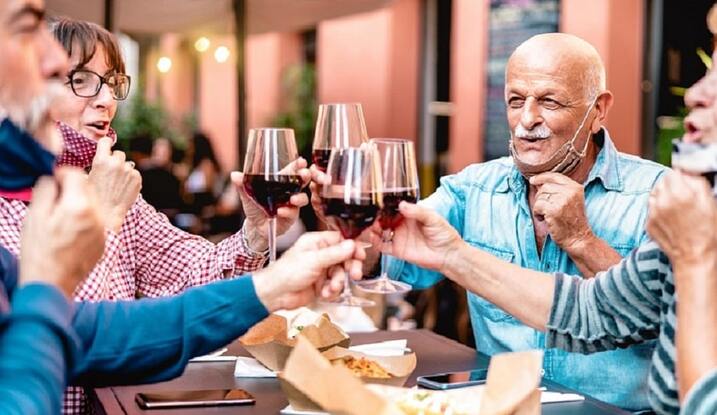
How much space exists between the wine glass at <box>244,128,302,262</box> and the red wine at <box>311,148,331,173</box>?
7 centimetres

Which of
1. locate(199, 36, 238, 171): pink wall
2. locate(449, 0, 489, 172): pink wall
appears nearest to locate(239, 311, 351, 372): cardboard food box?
locate(449, 0, 489, 172): pink wall

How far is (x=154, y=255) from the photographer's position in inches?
117

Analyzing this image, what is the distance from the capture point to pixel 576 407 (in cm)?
216

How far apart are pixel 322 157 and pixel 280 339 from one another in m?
0.43

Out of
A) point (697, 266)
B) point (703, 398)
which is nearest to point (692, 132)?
point (697, 266)

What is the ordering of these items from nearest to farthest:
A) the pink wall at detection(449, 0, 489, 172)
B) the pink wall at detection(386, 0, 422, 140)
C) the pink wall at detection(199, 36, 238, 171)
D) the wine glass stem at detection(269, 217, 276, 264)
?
the wine glass stem at detection(269, 217, 276, 264) → the pink wall at detection(449, 0, 489, 172) → the pink wall at detection(386, 0, 422, 140) → the pink wall at detection(199, 36, 238, 171)

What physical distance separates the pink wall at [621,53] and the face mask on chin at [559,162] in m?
4.46

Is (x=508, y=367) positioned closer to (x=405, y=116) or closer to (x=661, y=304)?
(x=661, y=304)

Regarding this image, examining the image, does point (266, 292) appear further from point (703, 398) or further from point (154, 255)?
point (154, 255)

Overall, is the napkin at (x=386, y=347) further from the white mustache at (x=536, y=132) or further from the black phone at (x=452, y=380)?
the white mustache at (x=536, y=132)

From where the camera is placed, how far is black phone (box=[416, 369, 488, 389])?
7.30 ft

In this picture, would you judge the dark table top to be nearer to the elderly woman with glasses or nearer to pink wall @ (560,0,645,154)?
the elderly woman with glasses

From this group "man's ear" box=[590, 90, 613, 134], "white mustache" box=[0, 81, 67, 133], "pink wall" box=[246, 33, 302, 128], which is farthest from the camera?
"pink wall" box=[246, 33, 302, 128]

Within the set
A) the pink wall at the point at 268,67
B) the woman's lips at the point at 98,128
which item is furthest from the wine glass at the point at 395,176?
the pink wall at the point at 268,67
